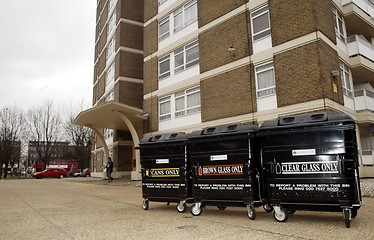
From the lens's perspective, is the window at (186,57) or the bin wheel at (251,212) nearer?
the bin wheel at (251,212)

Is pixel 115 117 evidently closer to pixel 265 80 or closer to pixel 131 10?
pixel 131 10

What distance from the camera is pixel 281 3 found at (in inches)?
502

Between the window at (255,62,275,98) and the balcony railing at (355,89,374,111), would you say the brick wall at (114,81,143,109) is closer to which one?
the window at (255,62,275,98)

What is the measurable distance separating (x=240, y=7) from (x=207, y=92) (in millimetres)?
4476

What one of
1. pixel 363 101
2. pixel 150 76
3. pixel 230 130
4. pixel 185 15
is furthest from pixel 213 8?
pixel 230 130

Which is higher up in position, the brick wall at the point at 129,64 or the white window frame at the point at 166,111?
the brick wall at the point at 129,64

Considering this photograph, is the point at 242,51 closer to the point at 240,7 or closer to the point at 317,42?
the point at 240,7

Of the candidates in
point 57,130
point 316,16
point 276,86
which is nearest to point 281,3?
point 316,16

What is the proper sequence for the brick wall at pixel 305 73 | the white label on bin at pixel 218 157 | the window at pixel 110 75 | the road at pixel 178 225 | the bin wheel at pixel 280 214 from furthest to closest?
the window at pixel 110 75, the brick wall at pixel 305 73, the white label on bin at pixel 218 157, the bin wheel at pixel 280 214, the road at pixel 178 225

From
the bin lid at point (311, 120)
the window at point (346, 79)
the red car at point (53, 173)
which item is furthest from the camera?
the red car at point (53, 173)

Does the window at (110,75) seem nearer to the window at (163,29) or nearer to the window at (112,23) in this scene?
the window at (112,23)

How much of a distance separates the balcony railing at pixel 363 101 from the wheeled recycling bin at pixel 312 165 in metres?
10.6

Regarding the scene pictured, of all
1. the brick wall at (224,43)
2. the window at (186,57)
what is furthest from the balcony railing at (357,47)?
the window at (186,57)

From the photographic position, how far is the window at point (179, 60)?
56.6ft
